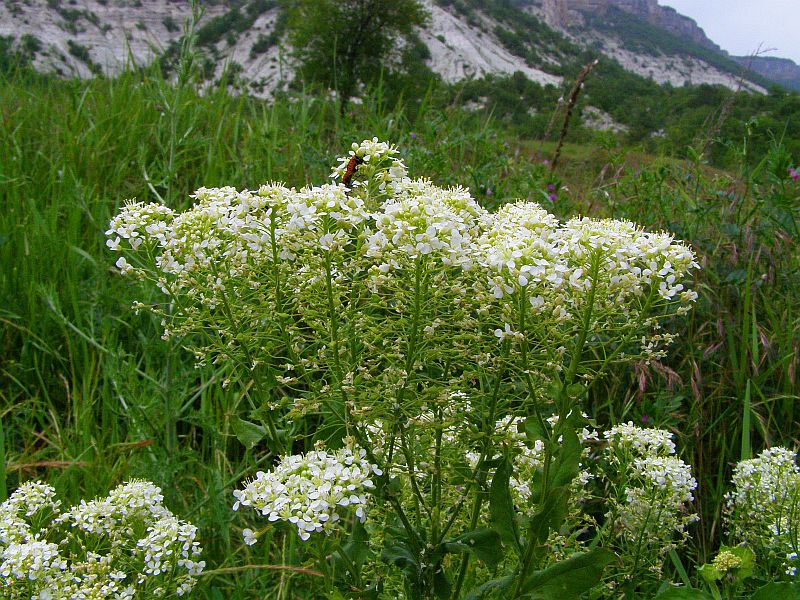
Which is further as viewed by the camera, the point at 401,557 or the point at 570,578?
the point at 401,557

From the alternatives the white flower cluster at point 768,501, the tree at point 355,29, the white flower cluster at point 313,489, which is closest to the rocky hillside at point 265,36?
the tree at point 355,29

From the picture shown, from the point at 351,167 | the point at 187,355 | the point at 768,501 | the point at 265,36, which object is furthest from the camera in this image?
the point at 265,36

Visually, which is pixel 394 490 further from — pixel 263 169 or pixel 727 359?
pixel 263 169

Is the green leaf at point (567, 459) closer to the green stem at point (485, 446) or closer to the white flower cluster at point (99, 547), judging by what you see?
the green stem at point (485, 446)

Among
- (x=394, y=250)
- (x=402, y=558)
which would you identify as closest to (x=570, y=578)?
(x=402, y=558)

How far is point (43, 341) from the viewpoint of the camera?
13.1 feet

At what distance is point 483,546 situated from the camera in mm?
1699

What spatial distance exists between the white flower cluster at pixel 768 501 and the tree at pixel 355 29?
22.7 meters

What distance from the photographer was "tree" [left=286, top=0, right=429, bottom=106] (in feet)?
82.9

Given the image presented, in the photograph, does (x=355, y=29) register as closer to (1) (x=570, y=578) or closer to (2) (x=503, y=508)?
(2) (x=503, y=508)

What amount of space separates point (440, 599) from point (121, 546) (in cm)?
112

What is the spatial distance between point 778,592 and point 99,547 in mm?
2081

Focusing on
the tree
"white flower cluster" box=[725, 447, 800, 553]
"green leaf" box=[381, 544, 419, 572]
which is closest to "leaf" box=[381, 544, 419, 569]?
"green leaf" box=[381, 544, 419, 572]

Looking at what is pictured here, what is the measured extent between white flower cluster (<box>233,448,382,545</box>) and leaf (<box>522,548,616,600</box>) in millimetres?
479
